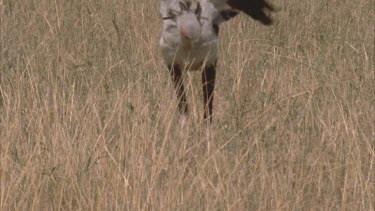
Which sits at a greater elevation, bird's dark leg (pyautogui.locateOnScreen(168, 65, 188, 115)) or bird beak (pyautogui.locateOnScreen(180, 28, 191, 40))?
bird beak (pyautogui.locateOnScreen(180, 28, 191, 40))

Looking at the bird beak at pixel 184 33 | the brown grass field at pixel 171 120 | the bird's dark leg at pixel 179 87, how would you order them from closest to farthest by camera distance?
the brown grass field at pixel 171 120 < the bird beak at pixel 184 33 < the bird's dark leg at pixel 179 87

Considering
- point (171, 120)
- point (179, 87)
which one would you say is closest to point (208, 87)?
point (179, 87)

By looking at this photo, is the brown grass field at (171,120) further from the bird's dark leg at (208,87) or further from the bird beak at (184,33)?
the bird beak at (184,33)

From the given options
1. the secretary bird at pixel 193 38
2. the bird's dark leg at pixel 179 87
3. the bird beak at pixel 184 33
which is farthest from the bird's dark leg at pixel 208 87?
the bird beak at pixel 184 33

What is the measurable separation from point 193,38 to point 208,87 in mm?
587

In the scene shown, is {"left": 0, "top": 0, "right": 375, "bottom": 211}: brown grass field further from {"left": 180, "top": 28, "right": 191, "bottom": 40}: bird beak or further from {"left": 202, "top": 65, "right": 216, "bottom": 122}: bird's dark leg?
{"left": 180, "top": 28, "right": 191, "bottom": 40}: bird beak

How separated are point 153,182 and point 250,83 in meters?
1.77

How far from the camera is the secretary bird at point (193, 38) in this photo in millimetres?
4414

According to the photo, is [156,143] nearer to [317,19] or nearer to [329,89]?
[329,89]

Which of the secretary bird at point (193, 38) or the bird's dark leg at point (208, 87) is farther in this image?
the bird's dark leg at point (208, 87)

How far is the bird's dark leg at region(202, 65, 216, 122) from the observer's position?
4.88 meters

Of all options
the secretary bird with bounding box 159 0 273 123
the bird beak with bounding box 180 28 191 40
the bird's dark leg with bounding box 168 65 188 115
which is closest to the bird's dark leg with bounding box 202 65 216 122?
the secretary bird with bounding box 159 0 273 123

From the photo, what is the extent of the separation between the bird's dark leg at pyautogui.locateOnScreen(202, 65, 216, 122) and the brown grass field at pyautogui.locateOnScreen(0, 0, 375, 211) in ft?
0.25

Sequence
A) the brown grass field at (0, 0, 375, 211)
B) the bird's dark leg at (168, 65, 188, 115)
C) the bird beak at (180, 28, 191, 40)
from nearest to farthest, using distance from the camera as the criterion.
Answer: the brown grass field at (0, 0, 375, 211)
the bird beak at (180, 28, 191, 40)
the bird's dark leg at (168, 65, 188, 115)
